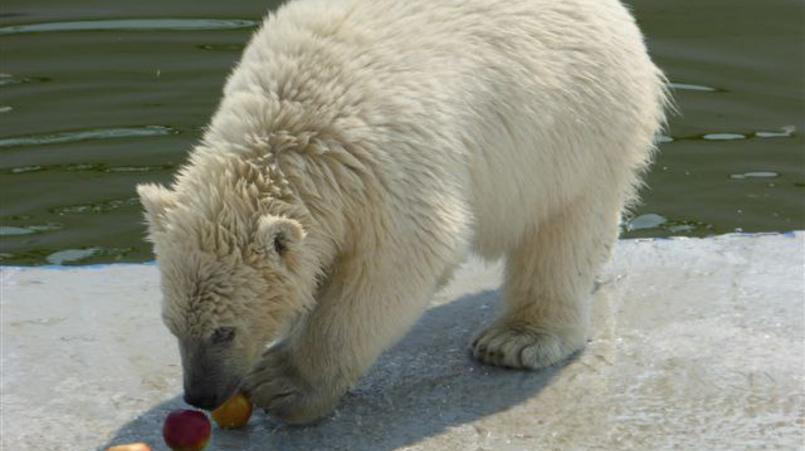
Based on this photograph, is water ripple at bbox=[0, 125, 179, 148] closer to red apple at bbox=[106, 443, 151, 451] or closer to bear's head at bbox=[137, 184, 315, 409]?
bear's head at bbox=[137, 184, 315, 409]

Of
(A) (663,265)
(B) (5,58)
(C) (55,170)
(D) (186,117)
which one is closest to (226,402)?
(A) (663,265)

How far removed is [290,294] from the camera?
436 centimetres

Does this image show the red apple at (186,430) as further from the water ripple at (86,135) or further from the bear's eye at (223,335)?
the water ripple at (86,135)

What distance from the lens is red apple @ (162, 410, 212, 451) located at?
169 inches

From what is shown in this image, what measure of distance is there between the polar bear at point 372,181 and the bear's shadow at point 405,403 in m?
0.07

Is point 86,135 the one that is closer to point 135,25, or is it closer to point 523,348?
point 135,25

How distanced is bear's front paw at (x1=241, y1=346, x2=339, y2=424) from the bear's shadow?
0.20 ft

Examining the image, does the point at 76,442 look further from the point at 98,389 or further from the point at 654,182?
the point at 654,182

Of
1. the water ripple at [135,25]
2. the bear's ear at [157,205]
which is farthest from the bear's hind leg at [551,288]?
the water ripple at [135,25]

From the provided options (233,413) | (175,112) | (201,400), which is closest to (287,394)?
(233,413)

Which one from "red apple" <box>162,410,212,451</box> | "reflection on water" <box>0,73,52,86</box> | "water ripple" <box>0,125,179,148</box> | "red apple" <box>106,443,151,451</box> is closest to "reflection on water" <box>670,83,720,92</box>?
"water ripple" <box>0,125,179,148</box>

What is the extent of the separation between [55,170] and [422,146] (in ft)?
13.1

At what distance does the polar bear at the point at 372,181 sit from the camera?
4301mm

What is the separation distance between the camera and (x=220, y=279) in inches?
167
